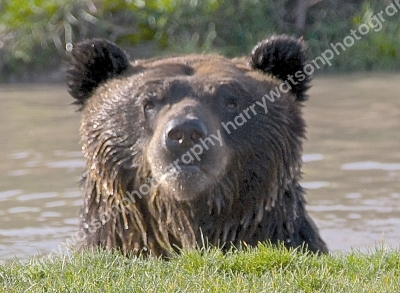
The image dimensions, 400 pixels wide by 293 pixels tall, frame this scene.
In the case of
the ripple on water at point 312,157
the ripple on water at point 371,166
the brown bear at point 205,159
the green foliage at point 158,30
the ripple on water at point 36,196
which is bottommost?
the ripple on water at point 371,166

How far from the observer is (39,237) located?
8562mm

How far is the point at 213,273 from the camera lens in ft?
16.4

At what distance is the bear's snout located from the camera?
18.0 ft

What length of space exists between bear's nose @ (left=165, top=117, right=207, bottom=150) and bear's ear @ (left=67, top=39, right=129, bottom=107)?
3.72 feet

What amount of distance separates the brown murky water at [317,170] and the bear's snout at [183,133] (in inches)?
63.6

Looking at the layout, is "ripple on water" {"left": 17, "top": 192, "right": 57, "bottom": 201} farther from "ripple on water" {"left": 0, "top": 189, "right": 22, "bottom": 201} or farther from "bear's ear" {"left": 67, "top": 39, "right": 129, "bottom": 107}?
"bear's ear" {"left": 67, "top": 39, "right": 129, "bottom": 107}

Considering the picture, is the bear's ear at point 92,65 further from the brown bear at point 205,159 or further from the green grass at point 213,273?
the green grass at point 213,273

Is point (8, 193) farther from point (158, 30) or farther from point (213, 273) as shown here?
point (158, 30)

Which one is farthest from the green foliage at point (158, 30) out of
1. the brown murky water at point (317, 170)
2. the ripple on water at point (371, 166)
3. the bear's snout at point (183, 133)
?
the bear's snout at point (183, 133)

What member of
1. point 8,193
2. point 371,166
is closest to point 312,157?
point 371,166

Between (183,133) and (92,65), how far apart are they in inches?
51.2

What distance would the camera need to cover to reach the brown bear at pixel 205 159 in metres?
5.95

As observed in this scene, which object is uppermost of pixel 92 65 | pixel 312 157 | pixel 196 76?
pixel 92 65

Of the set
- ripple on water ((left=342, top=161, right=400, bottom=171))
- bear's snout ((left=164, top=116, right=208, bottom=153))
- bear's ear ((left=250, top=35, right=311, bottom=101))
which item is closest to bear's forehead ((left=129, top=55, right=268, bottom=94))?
bear's ear ((left=250, top=35, right=311, bottom=101))
